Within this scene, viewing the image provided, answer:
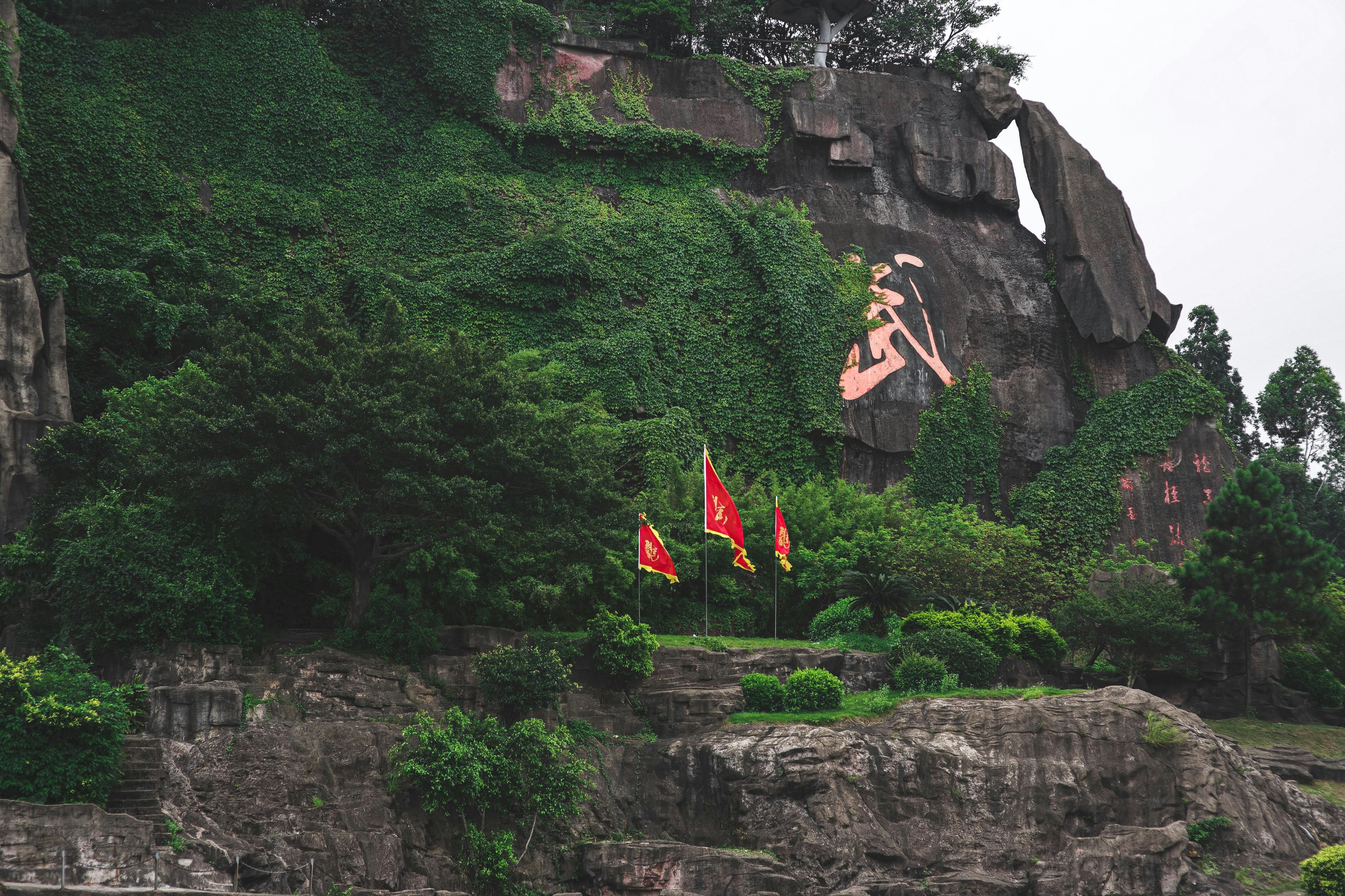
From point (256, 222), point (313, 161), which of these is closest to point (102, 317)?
point (256, 222)

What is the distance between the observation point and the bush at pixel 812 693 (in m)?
24.4

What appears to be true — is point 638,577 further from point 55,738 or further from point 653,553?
point 55,738

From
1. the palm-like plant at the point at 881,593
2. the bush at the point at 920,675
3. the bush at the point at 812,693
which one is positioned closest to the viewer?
the bush at the point at 812,693

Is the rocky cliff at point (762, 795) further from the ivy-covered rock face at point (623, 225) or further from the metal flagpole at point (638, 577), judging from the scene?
the ivy-covered rock face at point (623, 225)

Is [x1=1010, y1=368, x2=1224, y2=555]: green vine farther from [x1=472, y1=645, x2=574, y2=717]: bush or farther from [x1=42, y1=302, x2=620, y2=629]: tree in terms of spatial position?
[x1=472, y1=645, x2=574, y2=717]: bush

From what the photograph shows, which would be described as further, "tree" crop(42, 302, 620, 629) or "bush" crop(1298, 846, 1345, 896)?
"tree" crop(42, 302, 620, 629)

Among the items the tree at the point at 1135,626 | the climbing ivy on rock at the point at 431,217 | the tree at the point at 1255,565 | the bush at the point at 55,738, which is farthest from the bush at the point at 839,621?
the bush at the point at 55,738

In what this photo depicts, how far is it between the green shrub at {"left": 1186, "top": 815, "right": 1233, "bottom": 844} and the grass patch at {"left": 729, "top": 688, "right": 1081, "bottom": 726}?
11.7ft

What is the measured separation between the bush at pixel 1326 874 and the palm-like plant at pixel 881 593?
423 inches

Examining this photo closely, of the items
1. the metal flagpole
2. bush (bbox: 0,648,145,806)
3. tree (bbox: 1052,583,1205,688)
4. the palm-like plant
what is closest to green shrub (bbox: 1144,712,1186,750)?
tree (bbox: 1052,583,1205,688)

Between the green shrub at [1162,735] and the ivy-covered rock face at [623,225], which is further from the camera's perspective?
the ivy-covered rock face at [623,225]

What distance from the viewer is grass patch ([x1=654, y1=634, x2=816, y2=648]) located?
2666 centimetres

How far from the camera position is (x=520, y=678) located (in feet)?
73.6

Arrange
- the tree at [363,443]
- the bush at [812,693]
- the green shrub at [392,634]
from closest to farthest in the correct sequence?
the tree at [363,443]
the green shrub at [392,634]
the bush at [812,693]
